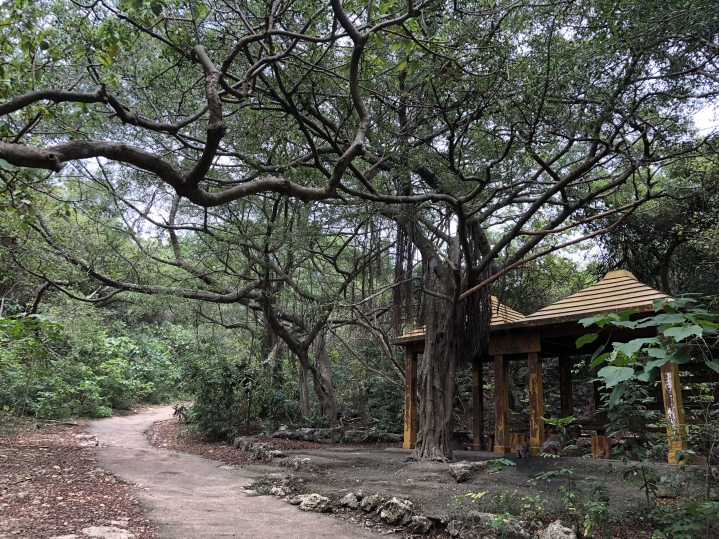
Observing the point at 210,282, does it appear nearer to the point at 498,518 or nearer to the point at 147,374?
the point at 498,518

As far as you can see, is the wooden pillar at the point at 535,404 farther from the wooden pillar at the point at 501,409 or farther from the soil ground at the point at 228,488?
the soil ground at the point at 228,488

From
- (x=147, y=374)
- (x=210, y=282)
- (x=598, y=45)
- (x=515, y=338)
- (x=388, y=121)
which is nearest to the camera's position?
(x=598, y=45)

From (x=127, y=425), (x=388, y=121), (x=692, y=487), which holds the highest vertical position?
(x=388, y=121)

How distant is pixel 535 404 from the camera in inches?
332

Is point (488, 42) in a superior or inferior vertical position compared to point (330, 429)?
superior

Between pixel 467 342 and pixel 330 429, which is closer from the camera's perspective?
pixel 467 342

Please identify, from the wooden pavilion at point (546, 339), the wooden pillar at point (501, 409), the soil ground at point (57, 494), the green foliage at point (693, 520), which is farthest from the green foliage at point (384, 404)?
the green foliage at point (693, 520)

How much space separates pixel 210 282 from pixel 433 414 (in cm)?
594

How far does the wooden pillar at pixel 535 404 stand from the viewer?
330 inches

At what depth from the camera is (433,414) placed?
315 inches

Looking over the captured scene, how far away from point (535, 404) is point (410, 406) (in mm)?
2805

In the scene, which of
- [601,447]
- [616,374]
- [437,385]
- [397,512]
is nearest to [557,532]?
[397,512]

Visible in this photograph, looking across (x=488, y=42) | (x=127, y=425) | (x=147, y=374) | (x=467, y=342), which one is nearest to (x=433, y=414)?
(x=467, y=342)

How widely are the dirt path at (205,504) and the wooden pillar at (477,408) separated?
4.88 m
